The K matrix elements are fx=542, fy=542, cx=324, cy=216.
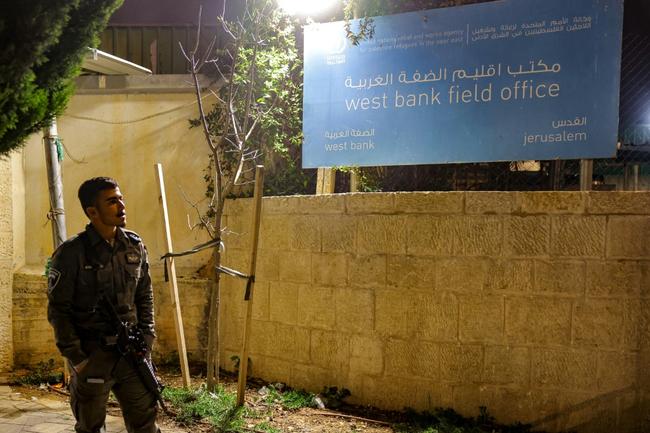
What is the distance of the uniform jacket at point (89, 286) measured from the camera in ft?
9.53

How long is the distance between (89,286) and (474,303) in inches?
112

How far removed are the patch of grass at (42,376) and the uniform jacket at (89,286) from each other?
2868 millimetres

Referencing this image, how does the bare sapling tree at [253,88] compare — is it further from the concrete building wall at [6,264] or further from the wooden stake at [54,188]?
the concrete building wall at [6,264]

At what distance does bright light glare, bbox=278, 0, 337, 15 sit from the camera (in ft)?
18.4

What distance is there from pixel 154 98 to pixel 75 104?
899 mm

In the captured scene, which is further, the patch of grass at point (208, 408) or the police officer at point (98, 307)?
the patch of grass at point (208, 408)

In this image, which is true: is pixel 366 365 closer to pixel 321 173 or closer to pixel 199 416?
pixel 199 416

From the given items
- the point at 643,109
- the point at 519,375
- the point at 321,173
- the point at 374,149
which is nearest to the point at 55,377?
the point at 321,173

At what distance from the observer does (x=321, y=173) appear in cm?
562

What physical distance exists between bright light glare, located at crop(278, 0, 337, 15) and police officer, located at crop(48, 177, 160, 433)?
3.28 meters

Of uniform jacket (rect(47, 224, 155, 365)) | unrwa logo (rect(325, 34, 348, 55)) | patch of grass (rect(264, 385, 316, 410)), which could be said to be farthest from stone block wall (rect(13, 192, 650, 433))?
uniform jacket (rect(47, 224, 155, 365))

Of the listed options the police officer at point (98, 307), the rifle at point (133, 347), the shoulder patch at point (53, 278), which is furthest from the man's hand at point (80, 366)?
the shoulder patch at point (53, 278)

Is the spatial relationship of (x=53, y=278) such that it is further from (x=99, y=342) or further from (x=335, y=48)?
(x=335, y=48)

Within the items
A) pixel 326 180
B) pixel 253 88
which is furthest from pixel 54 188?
pixel 326 180
